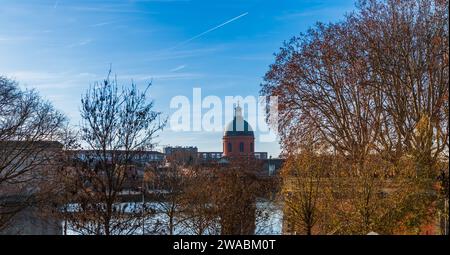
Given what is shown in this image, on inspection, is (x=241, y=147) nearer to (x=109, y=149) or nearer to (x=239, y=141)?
(x=239, y=141)

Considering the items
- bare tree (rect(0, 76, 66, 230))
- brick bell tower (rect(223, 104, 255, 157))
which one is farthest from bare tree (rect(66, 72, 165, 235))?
brick bell tower (rect(223, 104, 255, 157))

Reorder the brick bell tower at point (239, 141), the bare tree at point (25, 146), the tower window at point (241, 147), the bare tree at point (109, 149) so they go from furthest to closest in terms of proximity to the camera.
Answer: the tower window at point (241, 147) < the brick bell tower at point (239, 141) < the bare tree at point (25, 146) < the bare tree at point (109, 149)

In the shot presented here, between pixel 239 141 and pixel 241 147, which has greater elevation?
pixel 239 141

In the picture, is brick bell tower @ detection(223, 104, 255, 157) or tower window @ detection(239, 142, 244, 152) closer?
brick bell tower @ detection(223, 104, 255, 157)

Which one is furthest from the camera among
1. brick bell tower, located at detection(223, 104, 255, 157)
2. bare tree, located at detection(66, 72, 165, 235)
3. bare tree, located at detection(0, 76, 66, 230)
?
brick bell tower, located at detection(223, 104, 255, 157)

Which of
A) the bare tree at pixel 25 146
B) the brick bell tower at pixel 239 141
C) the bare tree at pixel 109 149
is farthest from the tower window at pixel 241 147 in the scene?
the bare tree at pixel 109 149

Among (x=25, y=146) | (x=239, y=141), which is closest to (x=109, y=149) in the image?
(x=25, y=146)

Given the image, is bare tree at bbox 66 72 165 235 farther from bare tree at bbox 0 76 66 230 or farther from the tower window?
the tower window

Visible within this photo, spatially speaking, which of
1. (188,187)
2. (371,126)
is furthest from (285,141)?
(188,187)

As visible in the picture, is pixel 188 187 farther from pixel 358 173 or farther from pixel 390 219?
pixel 390 219

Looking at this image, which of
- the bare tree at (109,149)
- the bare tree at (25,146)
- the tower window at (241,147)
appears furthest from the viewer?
the tower window at (241,147)

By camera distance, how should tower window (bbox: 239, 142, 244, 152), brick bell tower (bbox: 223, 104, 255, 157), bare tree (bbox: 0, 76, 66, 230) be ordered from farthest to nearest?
tower window (bbox: 239, 142, 244, 152) → brick bell tower (bbox: 223, 104, 255, 157) → bare tree (bbox: 0, 76, 66, 230)

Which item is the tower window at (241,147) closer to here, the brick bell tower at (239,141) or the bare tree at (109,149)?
the brick bell tower at (239,141)
